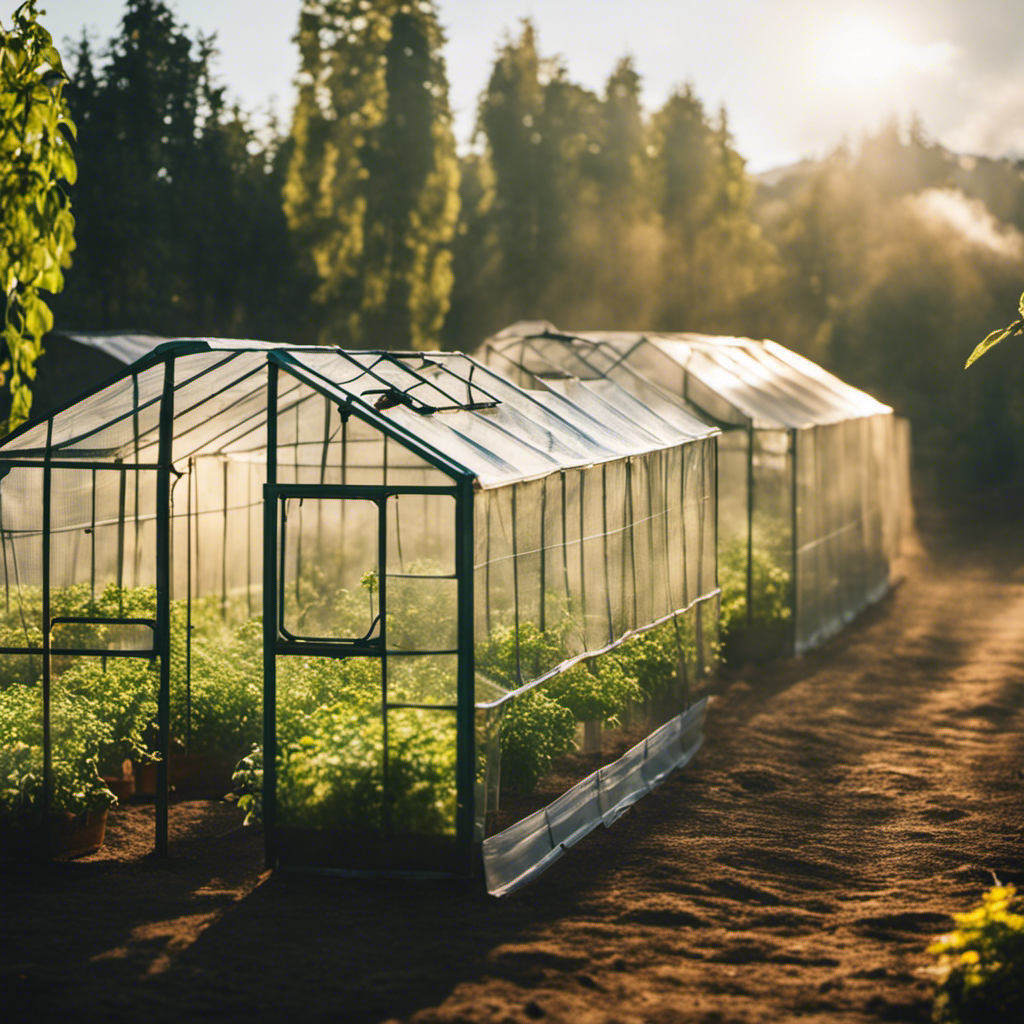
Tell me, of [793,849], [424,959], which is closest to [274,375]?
[424,959]

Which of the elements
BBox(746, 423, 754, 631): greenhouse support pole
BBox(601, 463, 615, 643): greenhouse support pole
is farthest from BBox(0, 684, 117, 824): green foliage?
BBox(746, 423, 754, 631): greenhouse support pole

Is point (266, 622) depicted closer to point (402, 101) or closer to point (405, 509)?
point (405, 509)

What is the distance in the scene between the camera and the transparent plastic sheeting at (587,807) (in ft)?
24.5

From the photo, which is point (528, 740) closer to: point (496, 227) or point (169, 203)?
point (169, 203)

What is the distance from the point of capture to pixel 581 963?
6.32m

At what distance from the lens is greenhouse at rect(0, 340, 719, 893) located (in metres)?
7.30

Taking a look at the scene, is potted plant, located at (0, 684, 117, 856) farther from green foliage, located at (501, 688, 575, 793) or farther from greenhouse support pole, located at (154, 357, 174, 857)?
green foliage, located at (501, 688, 575, 793)

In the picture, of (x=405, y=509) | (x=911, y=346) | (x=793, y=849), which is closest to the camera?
(x=793, y=849)

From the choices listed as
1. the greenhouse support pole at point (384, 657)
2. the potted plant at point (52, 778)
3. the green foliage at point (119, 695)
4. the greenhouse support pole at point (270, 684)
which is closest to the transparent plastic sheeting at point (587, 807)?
the greenhouse support pole at point (384, 657)

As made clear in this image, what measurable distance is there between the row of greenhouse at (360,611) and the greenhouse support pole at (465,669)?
0.02 metres

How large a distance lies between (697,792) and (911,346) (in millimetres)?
25231

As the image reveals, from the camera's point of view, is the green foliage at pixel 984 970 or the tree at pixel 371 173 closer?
the green foliage at pixel 984 970

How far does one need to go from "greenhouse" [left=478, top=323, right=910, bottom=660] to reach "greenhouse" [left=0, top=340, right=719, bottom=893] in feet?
11.8

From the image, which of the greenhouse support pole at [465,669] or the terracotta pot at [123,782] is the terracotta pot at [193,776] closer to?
the terracotta pot at [123,782]
